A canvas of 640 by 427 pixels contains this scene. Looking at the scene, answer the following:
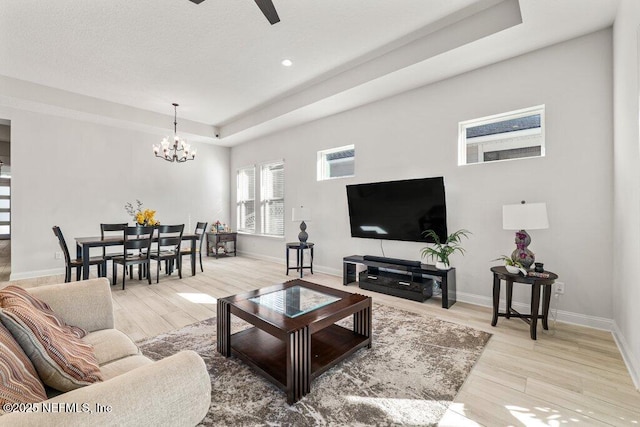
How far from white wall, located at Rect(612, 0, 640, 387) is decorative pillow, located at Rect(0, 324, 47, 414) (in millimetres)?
3210

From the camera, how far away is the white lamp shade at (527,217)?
8.73 ft

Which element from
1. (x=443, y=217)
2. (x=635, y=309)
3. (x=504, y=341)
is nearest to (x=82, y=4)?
(x=443, y=217)

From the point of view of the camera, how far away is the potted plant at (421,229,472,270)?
357cm

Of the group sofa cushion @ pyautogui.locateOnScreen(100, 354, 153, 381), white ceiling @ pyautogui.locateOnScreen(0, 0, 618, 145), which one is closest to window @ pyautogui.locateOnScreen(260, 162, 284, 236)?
white ceiling @ pyautogui.locateOnScreen(0, 0, 618, 145)

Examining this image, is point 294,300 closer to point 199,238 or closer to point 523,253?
point 523,253

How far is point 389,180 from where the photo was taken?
445 centimetres

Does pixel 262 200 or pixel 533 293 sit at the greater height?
pixel 262 200

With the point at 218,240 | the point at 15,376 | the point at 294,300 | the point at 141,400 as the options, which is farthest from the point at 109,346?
the point at 218,240

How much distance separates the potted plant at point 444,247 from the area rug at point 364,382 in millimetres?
899

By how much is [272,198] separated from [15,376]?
582cm

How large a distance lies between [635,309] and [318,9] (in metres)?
3.65

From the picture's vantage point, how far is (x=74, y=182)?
215 inches

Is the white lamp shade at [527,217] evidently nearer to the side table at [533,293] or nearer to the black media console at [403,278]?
the side table at [533,293]

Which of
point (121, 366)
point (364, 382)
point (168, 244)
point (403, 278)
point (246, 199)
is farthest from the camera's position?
point (246, 199)
